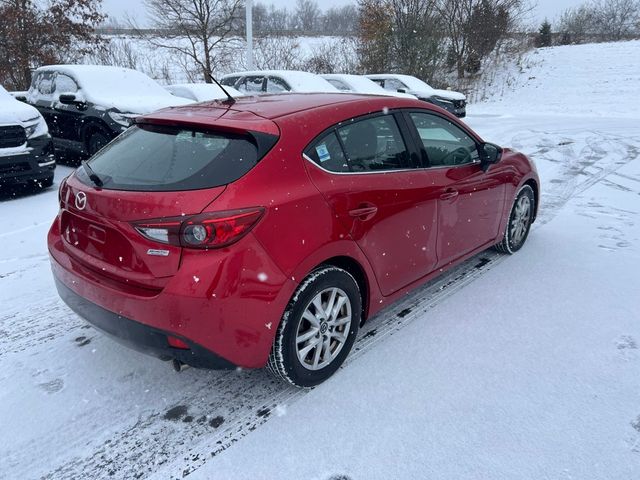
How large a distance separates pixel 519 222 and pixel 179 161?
3441mm

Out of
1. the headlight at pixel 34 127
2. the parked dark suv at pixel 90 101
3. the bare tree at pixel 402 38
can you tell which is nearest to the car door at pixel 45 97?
the parked dark suv at pixel 90 101

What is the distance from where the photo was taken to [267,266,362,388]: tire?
2.47m

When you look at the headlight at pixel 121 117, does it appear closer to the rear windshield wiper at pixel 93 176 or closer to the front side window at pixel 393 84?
the rear windshield wiper at pixel 93 176

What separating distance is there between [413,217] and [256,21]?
34.6m

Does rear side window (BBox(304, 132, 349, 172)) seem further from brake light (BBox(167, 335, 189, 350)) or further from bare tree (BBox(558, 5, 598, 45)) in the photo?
bare tree (BBox(558, 5, 598, 45))

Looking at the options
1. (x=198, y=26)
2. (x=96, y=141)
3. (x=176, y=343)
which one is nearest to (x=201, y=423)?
(x=176, y=343)

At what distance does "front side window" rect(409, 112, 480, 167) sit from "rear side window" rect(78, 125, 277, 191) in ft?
4.45

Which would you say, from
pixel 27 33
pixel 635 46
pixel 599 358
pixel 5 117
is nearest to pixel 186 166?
pixel 599 358

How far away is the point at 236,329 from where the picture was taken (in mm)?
2270

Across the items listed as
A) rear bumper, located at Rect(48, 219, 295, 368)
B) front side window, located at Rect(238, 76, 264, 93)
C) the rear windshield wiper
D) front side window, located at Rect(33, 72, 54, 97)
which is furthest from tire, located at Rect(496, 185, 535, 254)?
front side window, located at Rect(238, 76, 264, 93)

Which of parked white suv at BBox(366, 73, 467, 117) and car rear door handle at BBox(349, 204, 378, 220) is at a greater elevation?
parked white suv at BBox(366, 73, 467, 117)

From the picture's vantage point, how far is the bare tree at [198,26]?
65.3ft

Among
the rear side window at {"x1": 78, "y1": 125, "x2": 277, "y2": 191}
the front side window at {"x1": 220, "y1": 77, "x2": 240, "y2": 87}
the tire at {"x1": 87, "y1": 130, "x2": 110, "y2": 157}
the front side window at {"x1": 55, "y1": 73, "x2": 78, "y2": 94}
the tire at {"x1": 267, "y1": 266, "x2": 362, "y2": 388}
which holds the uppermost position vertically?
the front side window at {"x1": 220, "y1": 77, "x2": 240, "y2": 87}

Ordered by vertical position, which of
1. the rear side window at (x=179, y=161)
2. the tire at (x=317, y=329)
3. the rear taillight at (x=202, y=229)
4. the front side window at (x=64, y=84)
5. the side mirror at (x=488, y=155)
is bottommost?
the tire at (x=317, y=329)
